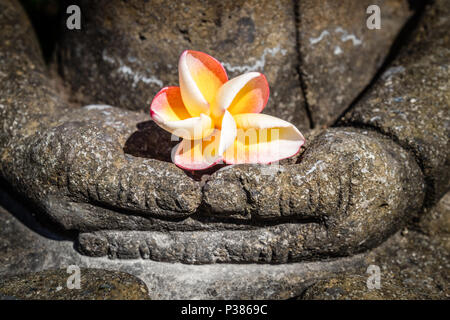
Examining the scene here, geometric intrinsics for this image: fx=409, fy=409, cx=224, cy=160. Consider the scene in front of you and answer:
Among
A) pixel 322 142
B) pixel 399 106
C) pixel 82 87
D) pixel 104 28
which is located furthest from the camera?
pixel 82 87

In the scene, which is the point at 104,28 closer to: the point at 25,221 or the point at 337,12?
the point at 25,221

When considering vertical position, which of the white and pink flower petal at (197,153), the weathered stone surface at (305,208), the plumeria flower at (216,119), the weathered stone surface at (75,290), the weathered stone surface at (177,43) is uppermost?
the weathered stone surface at (177,43)

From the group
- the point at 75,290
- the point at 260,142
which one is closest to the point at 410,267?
the point at 260,142

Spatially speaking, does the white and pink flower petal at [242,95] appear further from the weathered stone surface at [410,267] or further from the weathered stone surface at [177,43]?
the weathered stone surface at [410,267]

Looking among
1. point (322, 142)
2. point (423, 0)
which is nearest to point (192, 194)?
point (322, 142)

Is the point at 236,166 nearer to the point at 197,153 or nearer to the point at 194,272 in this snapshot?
the point at 197,153

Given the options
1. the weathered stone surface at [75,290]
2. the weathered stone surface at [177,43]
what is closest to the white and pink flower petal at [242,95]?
the weathered stone surface at [177,43]
